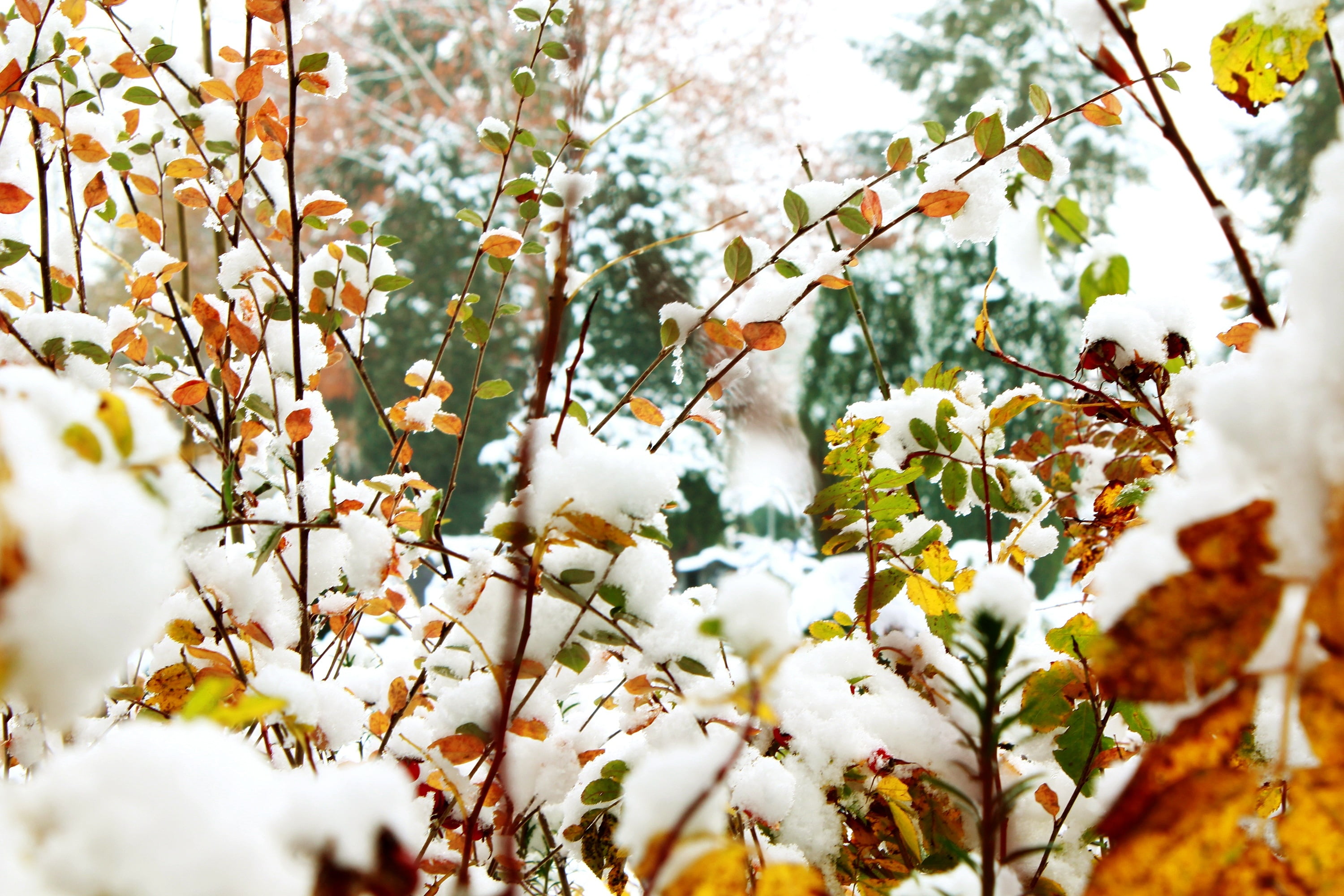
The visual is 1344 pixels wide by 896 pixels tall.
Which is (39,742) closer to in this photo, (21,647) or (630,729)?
(630,729)

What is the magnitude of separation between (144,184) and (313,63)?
13.2 inches

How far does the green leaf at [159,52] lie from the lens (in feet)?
2.34

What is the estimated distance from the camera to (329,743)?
55 centimetres

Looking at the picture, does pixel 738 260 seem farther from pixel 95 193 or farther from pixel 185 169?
pixel 95 193

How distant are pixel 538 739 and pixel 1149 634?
1.36ft

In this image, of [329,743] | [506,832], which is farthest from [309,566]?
[506,832]

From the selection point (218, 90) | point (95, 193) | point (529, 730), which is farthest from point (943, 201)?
point (95, 193)

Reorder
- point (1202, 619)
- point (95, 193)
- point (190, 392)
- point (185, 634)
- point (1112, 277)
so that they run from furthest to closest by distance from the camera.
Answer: point (95, 193), point (190, 392), point (185, 634), point (1112, 277), point (1202, 619)

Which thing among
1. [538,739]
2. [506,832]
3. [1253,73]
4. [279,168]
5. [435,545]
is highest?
[279,168]

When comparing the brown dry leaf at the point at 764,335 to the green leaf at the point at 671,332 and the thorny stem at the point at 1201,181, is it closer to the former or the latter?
the green leaf at the point at 671,332

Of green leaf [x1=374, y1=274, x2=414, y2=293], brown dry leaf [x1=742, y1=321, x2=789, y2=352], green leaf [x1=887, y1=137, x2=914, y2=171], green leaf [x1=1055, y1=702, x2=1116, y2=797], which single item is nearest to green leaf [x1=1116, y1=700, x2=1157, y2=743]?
green leaf [x1=1055, y1=702, x2=1116, y2=797]

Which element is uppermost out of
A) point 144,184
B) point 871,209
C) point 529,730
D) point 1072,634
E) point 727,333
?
point 144,184

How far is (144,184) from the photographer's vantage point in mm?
902

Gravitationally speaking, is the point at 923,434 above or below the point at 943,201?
below
